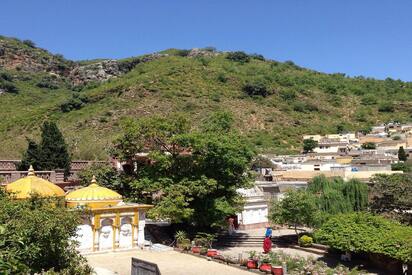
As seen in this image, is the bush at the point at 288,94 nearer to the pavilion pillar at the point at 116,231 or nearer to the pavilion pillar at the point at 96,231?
the pavilion pillar at the point at 116,231

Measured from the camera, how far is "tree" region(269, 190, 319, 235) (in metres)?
28.2

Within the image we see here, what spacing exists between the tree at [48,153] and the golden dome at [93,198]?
30.5 feet

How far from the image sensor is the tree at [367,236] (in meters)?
21.5

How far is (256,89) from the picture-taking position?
9044 centimetres

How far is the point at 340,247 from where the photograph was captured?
23406 mm

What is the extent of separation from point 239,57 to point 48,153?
87509 mm

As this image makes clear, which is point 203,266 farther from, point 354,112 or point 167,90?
point 354,112

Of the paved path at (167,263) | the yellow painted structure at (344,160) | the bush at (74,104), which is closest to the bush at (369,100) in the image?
the yellow painted structure at (344,160)

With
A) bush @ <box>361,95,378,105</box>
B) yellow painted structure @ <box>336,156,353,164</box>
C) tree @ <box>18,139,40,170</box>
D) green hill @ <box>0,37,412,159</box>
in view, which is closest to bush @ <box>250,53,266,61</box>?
green hill @ <box>0,37,412,159</box>

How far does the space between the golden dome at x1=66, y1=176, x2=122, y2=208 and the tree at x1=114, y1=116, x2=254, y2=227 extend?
1.98 metres

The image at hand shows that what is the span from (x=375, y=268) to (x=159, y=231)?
11955mm

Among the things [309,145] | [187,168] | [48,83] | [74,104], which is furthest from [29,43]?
[187,168]

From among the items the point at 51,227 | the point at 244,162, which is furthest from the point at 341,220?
the point at 51,227

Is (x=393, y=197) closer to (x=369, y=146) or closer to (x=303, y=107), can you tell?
(x=369, y=146)
